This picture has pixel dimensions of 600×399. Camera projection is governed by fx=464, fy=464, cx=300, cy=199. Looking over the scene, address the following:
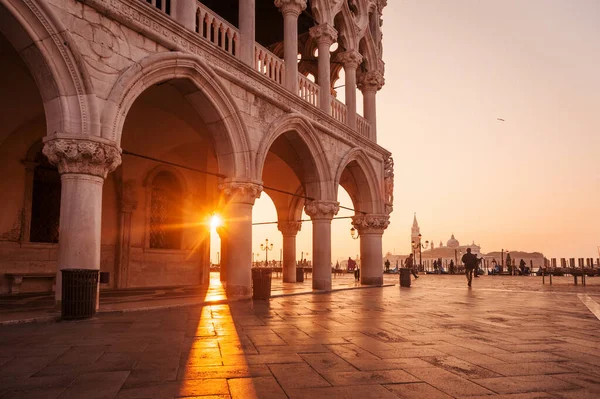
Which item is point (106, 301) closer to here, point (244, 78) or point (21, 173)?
point (21, 173)

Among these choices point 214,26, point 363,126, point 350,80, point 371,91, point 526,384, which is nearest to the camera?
point 526,384

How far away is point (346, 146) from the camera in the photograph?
54.1 feet

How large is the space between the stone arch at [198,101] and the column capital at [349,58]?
24.7ft

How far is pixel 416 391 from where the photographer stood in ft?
11.1

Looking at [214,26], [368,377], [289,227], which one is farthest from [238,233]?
[289,227]

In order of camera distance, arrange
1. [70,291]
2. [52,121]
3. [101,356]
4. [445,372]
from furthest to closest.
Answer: [52,121] < [70,291] < [101,356] < [445,372]

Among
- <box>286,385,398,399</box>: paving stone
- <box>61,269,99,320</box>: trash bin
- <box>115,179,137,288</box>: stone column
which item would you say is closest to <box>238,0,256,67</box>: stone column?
<box>115,179,137,288</box>: stone column

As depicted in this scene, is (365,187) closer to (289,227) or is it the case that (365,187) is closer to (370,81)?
(370,81)

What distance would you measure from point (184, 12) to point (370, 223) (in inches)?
434

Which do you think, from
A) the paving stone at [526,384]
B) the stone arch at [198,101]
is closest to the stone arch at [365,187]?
the stone arch at [198,101]

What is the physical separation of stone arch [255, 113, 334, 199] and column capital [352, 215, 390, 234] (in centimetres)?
373

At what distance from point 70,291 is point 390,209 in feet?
47.1

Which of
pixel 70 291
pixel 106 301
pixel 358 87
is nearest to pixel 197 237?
pixel 106 301

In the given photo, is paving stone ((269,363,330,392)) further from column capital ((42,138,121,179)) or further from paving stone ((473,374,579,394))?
column capital ((42,138,121,179))
